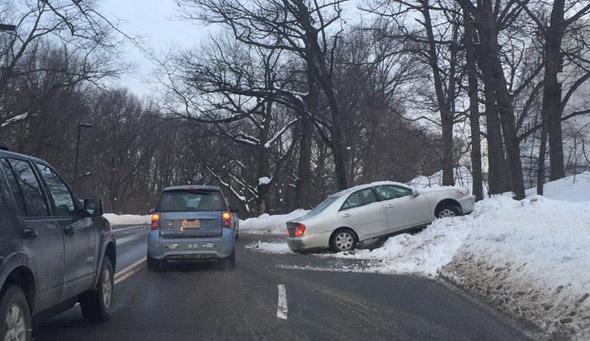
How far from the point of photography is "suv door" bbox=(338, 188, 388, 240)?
51.0 ft

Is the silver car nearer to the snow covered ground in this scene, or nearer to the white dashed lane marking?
the snow covered ground

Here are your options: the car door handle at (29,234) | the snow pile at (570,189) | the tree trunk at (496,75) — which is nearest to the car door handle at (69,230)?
the car door handle at (29,234)

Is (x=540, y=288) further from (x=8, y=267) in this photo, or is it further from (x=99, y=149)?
(x=99, y=149)

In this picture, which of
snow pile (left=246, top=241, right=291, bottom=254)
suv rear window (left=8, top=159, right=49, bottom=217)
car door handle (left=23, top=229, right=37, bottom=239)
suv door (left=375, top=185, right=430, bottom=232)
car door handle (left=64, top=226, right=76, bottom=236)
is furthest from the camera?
snow pile (left=246, top=241, right=291, bottom=254)

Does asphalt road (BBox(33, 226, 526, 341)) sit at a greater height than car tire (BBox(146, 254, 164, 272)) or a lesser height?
lesser

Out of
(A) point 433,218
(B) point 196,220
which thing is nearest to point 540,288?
(B) point 196,220

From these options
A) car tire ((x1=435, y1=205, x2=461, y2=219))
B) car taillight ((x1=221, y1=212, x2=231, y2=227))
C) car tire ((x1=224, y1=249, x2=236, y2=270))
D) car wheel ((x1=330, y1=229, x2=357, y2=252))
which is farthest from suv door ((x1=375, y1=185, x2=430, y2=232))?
car taillight ((x1=221, y1=212, x2=231, y2=227))

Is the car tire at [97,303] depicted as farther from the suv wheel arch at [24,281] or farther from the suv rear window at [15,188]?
the suv rear window at [15,188]

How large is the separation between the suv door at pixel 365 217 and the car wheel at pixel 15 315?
1117 cm

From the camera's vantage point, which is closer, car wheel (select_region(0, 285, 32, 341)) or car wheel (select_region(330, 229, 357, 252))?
car wheel (select_region(0, 285, 32, 341))

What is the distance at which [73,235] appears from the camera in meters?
6.24

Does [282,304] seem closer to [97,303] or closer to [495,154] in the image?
[97,303]

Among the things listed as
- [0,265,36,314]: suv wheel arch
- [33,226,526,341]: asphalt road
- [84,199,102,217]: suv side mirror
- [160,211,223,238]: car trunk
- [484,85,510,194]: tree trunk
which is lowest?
[33,226,526,341]: asphalt road

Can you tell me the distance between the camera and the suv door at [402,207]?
15828 millimetres
